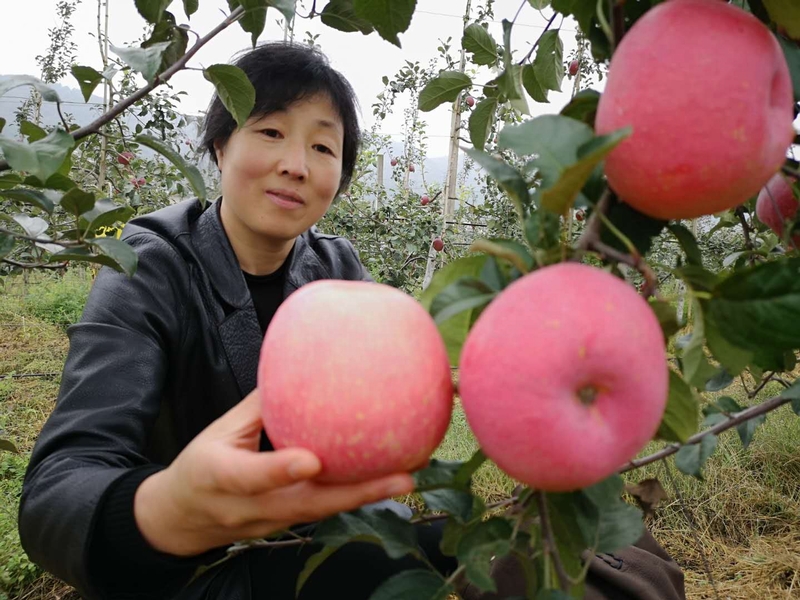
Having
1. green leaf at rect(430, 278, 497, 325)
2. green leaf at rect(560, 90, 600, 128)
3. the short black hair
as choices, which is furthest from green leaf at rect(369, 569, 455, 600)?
the short black hair

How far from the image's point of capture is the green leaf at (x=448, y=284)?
1.53 ft

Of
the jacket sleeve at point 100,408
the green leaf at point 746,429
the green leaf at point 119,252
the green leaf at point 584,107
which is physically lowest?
the green leaf at point 746,429

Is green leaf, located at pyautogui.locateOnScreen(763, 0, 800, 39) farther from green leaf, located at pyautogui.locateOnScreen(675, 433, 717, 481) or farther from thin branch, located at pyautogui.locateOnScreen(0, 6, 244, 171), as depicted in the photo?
thin branch, located at pyautogui.locateOnScreen(0, 6, 244, 171)

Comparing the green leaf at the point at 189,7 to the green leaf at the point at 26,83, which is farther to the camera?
the green leaf at the point at 189,7

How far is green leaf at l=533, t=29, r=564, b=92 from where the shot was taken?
766 mm

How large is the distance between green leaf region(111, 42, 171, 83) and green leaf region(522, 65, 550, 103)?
1.56 ft

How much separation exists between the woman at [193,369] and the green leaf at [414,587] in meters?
0.11

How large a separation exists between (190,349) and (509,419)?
38.0 inches

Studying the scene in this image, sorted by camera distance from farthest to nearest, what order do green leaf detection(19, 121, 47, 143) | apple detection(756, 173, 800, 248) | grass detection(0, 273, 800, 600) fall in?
grass detection(0, 273, 800, 600) < green leaf detection(19, 121, 47, 143) < apple detection(756, 173, 800, 248)

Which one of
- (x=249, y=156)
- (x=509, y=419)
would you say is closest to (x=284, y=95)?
(x=249, y=156)

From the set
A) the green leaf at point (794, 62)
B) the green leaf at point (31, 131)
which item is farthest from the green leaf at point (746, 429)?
the green leaf at point (31, 131)

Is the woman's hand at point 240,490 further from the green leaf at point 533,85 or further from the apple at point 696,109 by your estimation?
the green leaf at point 533,85


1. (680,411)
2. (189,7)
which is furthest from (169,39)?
(680,411)

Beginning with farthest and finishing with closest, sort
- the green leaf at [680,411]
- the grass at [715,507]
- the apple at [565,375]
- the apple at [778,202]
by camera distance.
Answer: the grass at [715,507], the apple at [778,202], the green leaf at [680,411], the apple at [565,375]
